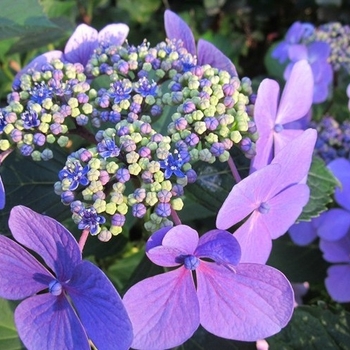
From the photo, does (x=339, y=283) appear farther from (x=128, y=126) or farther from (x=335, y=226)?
(x=128, y=126)

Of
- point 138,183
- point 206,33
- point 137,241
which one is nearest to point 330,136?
point 137,241

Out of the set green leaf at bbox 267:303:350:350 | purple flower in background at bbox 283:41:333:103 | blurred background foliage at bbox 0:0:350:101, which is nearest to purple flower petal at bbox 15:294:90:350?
green leaf at bbox 267:303:350:350

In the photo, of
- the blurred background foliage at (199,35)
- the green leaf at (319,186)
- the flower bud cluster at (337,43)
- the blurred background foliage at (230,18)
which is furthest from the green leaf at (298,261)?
the blurred background foliage at (230,18)

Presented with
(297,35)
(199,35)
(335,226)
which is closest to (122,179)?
(335,226)

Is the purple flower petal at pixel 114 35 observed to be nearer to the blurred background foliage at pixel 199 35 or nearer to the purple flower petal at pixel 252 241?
the blurred background foliage at pixel 199 35

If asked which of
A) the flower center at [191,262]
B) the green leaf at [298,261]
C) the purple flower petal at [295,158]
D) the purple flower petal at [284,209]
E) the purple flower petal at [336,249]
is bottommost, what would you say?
the green leaf at [298,261]

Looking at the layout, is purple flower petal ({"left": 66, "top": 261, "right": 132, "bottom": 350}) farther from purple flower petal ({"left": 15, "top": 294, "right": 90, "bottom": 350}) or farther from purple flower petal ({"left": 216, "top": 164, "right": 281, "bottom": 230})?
purple flower petal ({"left": 216, "top": 164, "right": 281, "bottom": 230})
